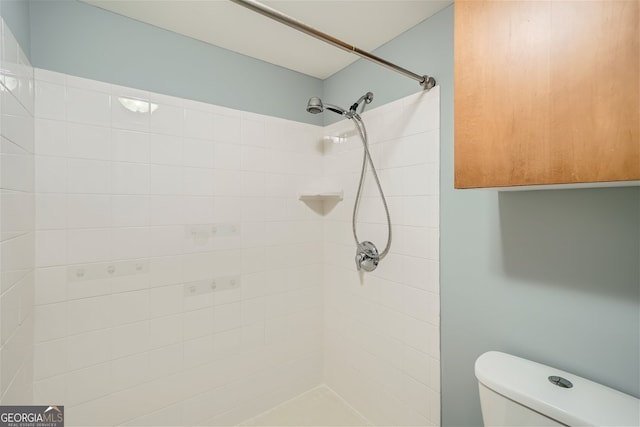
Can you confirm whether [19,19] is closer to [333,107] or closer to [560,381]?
[333,107]

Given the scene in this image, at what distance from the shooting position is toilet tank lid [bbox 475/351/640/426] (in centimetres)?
76

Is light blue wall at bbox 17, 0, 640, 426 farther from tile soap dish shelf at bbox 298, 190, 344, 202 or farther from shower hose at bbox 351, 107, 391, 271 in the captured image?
tile soap dish shelf at bbox 298, 190, 344, 202

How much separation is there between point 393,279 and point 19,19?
1894 millimetres

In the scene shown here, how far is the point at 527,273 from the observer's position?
104 cm

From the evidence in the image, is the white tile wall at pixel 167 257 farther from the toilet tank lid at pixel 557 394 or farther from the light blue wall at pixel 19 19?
the toilet tank lid at pixel 557 394

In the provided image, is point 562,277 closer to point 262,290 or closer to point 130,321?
point 262,290

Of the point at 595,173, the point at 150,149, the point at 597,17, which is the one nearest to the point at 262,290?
the point at 150,149

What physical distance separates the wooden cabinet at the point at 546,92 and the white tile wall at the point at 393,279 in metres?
0.50

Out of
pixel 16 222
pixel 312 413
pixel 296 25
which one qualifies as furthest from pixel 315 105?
pixel 312 413

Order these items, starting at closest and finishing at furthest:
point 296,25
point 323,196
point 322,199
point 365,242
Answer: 1. point 296,25
2. point 365,242
3. point 323,196
4. point 322,199

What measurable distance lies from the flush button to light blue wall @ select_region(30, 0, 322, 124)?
5.78ft

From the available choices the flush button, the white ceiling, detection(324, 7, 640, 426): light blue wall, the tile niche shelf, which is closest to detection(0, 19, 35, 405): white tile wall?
the white ceiling

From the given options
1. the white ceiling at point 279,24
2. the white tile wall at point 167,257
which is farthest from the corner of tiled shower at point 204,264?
the white ceiling at point 279,24

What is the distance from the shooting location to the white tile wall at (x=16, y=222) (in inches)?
34.3
